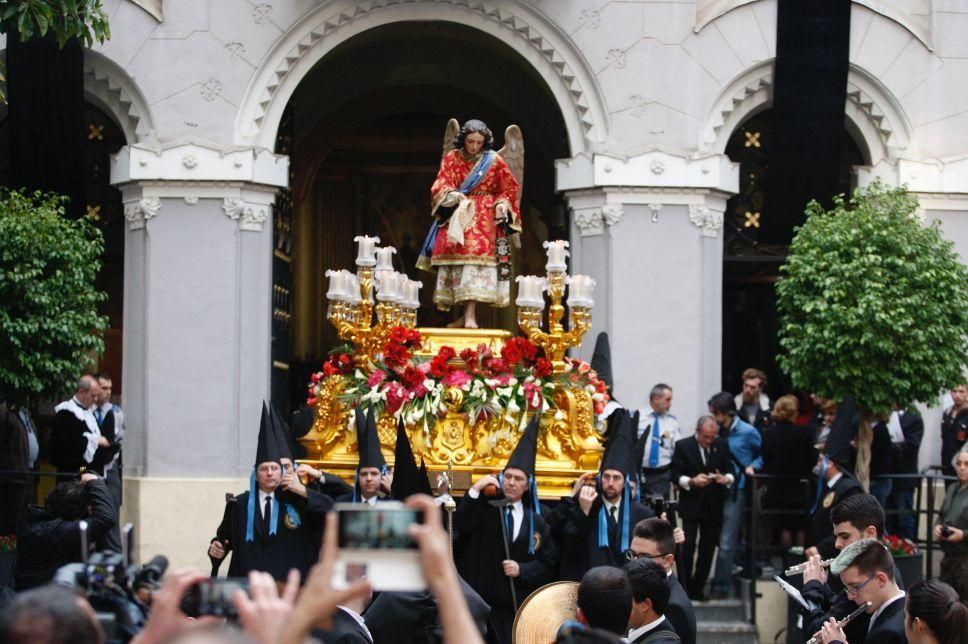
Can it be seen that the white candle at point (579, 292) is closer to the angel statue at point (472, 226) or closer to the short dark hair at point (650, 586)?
the angel statue at point (472, 226)

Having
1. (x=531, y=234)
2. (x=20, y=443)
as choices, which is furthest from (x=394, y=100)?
(x=20, y=443)

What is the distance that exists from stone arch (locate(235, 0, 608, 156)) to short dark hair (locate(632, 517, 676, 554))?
32.9 feet

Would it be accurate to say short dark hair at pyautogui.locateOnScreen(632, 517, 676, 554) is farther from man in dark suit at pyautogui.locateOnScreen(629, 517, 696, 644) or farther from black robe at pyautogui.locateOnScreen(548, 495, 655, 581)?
black robe at pyautogui.locateOnScreen(548, 495, 655, 581)

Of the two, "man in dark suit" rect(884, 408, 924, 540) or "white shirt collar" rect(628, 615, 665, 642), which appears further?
"man in dark suit" rect(884, 408, 924, 540)

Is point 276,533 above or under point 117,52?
under

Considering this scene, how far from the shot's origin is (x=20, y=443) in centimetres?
1672

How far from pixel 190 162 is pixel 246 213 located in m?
0.80

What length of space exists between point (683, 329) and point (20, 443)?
6.98 meters

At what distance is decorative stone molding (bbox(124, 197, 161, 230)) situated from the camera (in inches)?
735

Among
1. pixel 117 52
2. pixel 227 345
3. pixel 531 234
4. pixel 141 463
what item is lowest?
pixel 141 463

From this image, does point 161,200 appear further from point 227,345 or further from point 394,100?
point 394,100

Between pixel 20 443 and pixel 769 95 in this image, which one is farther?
pixel 769 95

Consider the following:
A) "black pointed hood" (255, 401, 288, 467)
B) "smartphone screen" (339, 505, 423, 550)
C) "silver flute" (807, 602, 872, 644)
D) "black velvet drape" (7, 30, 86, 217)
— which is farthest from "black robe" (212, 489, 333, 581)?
"black velvet drape" (7, 30, 86, 217)

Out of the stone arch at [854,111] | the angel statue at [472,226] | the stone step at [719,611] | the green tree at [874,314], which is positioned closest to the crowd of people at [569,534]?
the stone step at [719,611]
